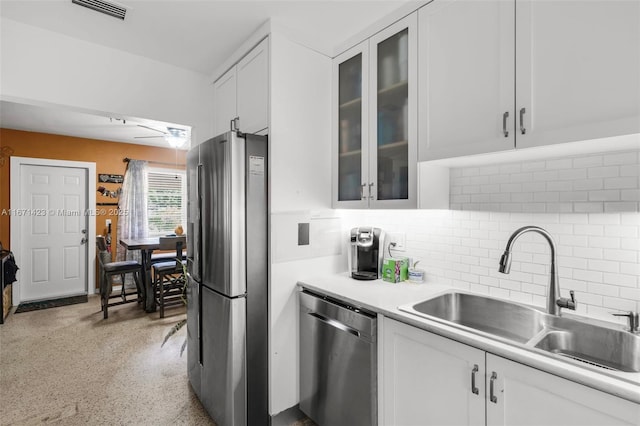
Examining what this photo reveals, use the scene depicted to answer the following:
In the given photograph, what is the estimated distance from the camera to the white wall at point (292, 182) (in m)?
2.02

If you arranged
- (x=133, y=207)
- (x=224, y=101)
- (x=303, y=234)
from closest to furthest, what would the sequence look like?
(x=303, y=234) < (x=224, y=101) < (x=133, y=207)

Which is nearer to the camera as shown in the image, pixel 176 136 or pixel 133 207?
pixel 176 136

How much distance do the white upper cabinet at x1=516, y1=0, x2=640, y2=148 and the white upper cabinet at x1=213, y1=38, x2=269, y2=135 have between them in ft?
4.66

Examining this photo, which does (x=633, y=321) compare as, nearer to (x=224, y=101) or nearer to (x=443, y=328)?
(x=443, y=328)

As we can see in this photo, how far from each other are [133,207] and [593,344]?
19.5 ft

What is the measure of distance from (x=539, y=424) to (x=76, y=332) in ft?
14.4

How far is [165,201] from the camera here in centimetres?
579

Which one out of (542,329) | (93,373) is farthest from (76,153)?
(542,329)

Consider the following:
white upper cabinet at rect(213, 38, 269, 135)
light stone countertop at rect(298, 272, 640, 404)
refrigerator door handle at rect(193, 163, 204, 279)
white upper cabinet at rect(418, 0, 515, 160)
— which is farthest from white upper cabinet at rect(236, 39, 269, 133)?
light stone countertop at rect(298, 272, 640, 404)

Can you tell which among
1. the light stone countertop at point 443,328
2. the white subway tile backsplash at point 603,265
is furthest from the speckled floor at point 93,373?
the white subway tile backsplash at point 603,265

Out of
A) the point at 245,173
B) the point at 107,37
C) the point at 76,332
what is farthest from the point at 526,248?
the point at 76,332

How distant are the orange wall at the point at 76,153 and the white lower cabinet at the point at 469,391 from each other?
5.35 meters

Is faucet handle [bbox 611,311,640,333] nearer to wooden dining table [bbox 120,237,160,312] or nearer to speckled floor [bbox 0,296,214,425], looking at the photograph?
speckled floor [bbox 0,296,214,425]

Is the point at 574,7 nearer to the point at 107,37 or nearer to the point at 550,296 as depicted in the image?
the point at 550,296
